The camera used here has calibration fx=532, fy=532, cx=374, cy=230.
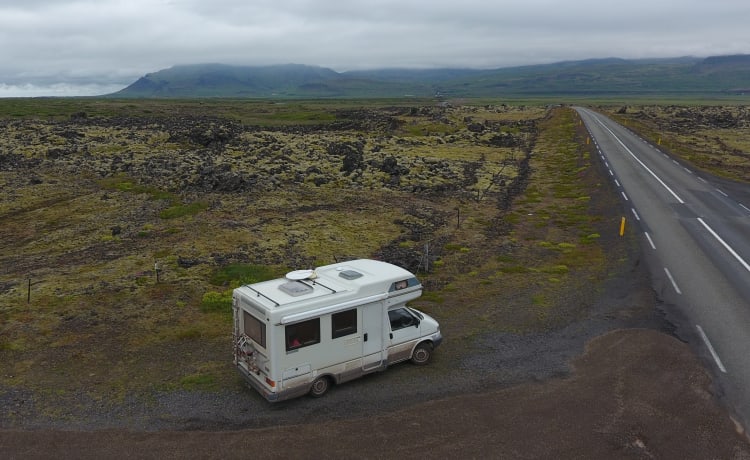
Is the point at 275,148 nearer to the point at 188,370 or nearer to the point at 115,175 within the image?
the point at 115,175

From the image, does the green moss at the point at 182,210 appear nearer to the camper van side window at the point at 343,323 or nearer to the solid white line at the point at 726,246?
the camper van side window at the point at 343,323

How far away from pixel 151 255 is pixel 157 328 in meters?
10.7

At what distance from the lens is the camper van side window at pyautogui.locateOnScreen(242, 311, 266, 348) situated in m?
16.0

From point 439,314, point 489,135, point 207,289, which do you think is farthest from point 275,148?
point 439,314

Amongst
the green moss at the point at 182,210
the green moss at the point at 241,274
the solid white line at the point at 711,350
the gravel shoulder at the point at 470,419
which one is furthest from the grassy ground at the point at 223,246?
the solid white line at the point at 711,350

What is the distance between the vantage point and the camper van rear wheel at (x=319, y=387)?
16739mm

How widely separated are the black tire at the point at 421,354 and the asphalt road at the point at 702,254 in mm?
9300

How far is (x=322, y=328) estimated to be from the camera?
1638 cm

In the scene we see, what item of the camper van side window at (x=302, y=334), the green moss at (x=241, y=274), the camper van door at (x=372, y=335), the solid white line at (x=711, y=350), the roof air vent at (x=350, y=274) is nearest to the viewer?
the camper van side window at (x=302, y=334)

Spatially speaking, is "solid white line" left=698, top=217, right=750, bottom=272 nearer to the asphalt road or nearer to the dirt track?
the asphalt road

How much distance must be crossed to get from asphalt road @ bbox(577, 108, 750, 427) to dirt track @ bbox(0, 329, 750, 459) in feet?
5.85

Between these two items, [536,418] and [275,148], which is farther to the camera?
[275,148]

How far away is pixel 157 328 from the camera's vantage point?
2220cm

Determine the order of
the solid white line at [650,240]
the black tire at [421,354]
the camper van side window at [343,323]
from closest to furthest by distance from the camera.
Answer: the camper van side window at [343,323] → the black tire at [421,354] → the solid white line at [650,240]
